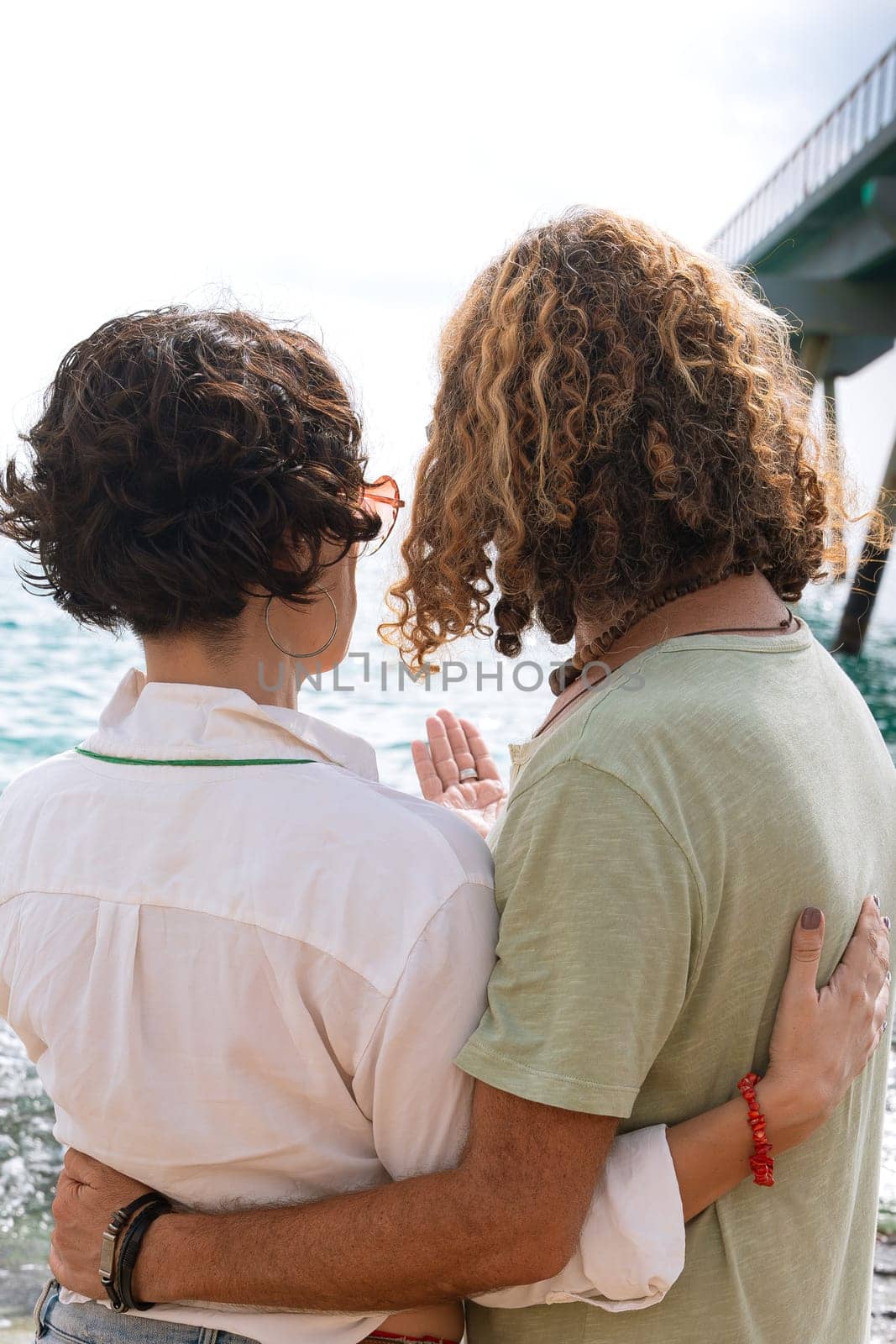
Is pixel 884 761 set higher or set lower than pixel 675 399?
lower

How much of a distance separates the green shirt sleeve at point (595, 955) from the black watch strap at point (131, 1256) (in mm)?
508

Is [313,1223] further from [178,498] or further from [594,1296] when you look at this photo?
[178,498]

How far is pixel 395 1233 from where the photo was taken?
1.45 metres

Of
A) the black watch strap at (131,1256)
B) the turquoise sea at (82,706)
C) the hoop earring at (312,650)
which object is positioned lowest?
the turquoise sea at (82,706)

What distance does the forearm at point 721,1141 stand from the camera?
147cm

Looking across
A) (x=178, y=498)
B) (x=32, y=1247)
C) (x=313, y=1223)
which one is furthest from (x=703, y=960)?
(x=32, y=1247)

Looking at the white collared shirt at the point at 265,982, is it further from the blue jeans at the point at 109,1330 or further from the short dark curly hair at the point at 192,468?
the short dark curly hair at the point at 192,468

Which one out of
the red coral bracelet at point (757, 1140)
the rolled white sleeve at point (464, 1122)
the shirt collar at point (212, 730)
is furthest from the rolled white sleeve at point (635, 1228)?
the shirt collar at point (212, 730)

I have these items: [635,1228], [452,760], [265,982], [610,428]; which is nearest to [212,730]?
[265,982]

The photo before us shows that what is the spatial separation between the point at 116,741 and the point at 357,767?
0.35m

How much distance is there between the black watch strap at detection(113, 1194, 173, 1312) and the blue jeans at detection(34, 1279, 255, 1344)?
24 millimetres

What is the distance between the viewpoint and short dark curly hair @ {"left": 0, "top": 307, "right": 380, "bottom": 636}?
60.2 inches

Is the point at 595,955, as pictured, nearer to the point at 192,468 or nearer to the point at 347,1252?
the point at 347,1252

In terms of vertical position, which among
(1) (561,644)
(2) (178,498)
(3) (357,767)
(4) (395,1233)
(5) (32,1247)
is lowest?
(5) (32,1247)
